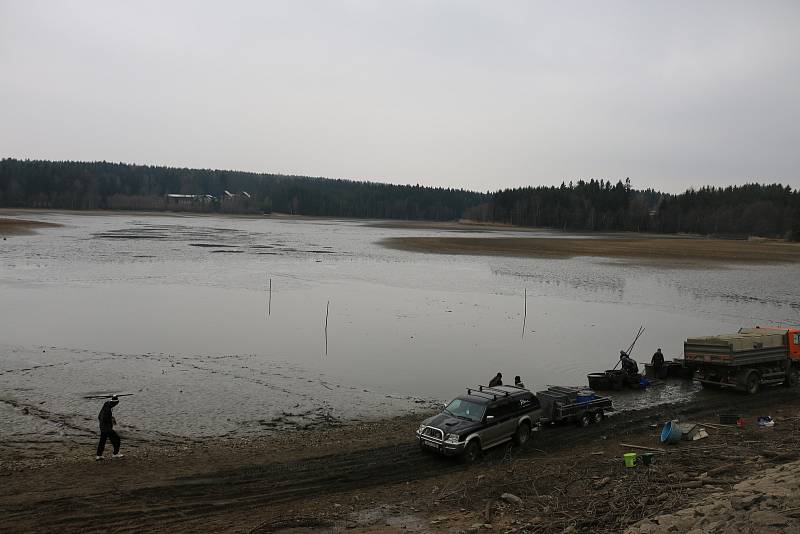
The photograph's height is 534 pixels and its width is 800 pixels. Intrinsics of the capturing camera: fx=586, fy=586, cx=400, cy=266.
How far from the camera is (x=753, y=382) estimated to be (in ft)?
76.4

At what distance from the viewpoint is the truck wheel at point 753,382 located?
910 inches

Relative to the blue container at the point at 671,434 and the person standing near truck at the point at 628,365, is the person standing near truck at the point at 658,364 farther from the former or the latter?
the blue container at the point at 671,434

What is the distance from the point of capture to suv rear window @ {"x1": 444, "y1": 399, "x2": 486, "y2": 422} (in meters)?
16.3

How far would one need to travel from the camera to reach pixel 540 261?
73.9 metres

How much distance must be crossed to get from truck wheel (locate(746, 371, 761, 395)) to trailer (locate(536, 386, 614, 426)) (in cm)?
801

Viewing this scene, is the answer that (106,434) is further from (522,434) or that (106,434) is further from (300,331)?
(300,331)

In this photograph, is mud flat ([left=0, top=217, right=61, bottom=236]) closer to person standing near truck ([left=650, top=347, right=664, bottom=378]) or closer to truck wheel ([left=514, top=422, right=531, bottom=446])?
person standing near truck ([left=650, top=347, right=664, bottom=378])

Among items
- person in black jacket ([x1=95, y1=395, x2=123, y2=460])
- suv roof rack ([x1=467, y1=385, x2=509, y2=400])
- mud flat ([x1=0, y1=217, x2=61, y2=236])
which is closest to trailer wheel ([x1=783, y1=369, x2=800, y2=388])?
suv roof rack ([x1=467, y1=385, x2=509, y2=400])

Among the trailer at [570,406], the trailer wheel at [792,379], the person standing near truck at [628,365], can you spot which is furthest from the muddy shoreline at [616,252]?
the trailer at [570,406]

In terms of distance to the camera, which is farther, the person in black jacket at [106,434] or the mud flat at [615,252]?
the mud flat at [615,252]

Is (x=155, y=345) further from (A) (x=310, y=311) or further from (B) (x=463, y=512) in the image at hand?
(B) (x=463, y=512)

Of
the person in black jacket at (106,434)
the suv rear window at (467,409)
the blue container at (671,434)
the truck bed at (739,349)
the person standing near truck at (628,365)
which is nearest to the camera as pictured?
the person in black jacket at (106,434)

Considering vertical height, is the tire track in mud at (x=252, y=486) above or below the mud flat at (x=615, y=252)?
below

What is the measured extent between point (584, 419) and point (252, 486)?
35.4 ft
